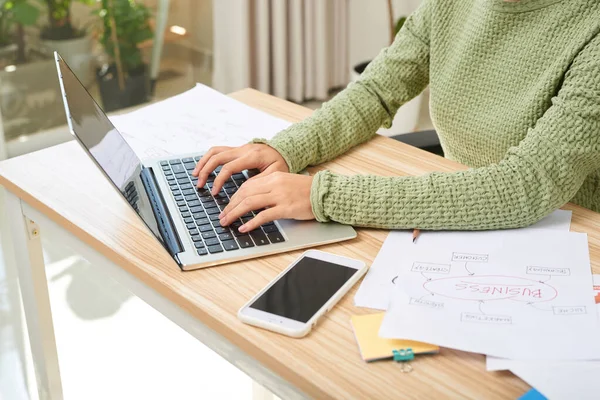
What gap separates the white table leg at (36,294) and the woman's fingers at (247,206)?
392 millimetres

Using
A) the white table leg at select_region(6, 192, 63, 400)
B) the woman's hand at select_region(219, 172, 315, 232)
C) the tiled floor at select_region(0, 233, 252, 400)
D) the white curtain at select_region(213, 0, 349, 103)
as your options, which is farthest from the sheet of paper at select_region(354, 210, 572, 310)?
the white curtain at select_region(213, 0, 349, 103)

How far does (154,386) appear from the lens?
1.72 metres

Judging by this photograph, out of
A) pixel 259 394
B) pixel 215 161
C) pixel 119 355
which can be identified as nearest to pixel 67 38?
pixel 119 355

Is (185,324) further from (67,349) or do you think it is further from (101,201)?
(67,349)

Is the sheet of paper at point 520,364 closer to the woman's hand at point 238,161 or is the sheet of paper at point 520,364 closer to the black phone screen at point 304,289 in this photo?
the black phone screen at point 304,289

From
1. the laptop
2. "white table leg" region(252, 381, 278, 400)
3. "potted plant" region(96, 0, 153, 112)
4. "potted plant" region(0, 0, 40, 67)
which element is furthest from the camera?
"potted plant" region(96, 0, 153, 112)

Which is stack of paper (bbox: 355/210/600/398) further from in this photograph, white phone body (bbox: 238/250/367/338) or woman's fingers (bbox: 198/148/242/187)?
woman's fingers (bbox: 198/148/242/187)

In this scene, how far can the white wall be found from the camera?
324 centimetres

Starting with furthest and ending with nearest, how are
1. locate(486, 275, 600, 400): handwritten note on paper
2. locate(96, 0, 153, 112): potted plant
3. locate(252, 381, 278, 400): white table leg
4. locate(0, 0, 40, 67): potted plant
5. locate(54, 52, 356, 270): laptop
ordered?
locate(96, 0, 153, 112): potted plant
locate(0, 0, 40, 67): potted plant
locate(252, 381, 278, 400): white table leg
locate(54, 52, 356, 270): laptop
locate(486, 275, 600, 400): handwritten note on paper

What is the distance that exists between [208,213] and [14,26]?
80.4 inches

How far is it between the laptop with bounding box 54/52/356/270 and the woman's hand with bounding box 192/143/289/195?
22 mm

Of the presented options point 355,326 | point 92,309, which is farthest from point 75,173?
point 92,309

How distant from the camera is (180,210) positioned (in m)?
1.04

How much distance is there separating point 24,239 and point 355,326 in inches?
26.4
